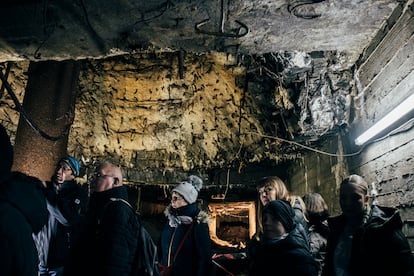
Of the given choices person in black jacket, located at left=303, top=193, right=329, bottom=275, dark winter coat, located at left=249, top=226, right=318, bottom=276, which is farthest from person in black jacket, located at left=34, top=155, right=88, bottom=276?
person in black jacket, located at left=303, top=193, right=329, bottom=275

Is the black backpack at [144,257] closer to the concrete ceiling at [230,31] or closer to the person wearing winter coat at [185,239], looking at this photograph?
the person wearing winter coat at [185,239]

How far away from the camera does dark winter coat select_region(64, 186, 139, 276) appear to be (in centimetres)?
210

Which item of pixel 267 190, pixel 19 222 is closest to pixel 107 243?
pixel 19 222

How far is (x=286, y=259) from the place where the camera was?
91.9 inches

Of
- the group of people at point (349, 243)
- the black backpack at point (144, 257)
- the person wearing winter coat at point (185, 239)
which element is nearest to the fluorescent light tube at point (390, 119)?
the group of people at point (349, 243)

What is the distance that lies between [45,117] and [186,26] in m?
2.48

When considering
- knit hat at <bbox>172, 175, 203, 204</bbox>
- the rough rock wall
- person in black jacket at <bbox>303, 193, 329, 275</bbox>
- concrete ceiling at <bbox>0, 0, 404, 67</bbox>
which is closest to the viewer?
concrete ceiling at <bbox>0, 0, 404, 67</bbox>

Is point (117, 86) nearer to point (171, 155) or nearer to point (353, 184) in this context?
point (171, 155)

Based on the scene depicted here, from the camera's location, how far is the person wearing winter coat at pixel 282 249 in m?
2.29

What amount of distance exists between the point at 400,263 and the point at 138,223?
2130 millimetres

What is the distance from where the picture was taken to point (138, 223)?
2436 mm

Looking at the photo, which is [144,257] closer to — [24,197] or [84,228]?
[84,228]

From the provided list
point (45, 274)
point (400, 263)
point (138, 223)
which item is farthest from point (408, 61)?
point (45, 274)

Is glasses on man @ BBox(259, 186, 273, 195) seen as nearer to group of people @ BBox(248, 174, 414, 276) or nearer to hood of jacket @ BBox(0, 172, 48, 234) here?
group of people @ BBox(248, 174, 414, 276)
